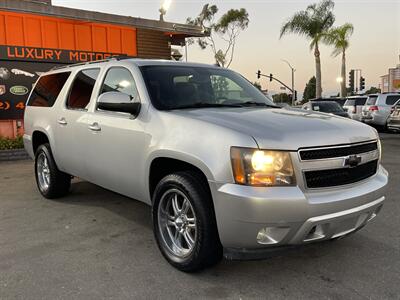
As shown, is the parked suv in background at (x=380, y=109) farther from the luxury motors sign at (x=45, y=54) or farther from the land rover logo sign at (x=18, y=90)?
the land rover logo sign at (x=18, y=90)

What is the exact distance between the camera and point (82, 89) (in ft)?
16.7

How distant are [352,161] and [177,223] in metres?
1.54

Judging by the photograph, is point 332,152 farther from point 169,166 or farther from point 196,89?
point 196,89

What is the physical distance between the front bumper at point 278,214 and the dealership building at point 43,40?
35.4 ft

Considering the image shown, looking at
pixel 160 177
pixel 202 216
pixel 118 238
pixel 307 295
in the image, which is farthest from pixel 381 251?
pixel 118 238

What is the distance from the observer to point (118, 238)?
4.33 m

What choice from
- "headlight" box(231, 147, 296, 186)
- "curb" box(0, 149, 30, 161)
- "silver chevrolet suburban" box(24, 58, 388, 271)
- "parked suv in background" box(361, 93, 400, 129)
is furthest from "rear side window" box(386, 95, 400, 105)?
"headlight" box(231, 147, 296, 186)

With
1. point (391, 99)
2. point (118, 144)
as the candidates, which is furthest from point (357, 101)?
point (118, 144)

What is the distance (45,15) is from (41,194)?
7717mm

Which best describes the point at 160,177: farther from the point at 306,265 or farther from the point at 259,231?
the point at 306,265

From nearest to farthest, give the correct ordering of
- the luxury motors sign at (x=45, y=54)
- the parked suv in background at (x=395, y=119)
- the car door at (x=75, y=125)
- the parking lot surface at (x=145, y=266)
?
the parking lot surface at (x=145, y=266) < the car door at (x=75, y=125) < the luxury motors sign at (x=45, y=54) < the parked suv in background at (x=395, y=119)

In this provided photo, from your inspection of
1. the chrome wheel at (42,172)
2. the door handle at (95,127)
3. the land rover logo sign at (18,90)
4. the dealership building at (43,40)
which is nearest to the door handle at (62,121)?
the door handle at (95,127)

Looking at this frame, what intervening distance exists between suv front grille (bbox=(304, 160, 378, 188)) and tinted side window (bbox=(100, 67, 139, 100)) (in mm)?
1926

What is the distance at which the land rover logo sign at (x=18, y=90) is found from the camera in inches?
492
